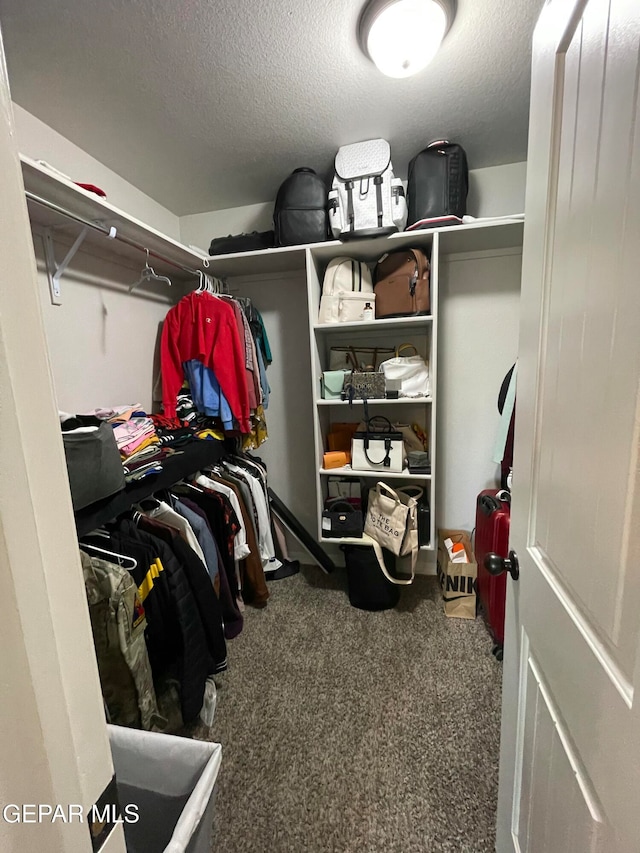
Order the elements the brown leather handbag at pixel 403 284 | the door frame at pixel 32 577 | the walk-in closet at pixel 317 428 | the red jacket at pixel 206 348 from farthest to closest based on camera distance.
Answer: the red jacket at pixel 206 348, the brown leather handbag at pixel 403 284, the walk-in closet at pixel 317 428, the door frame at pixel 32 577

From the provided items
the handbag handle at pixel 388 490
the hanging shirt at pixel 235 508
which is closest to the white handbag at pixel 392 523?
the handbag handle at pixel 388 490

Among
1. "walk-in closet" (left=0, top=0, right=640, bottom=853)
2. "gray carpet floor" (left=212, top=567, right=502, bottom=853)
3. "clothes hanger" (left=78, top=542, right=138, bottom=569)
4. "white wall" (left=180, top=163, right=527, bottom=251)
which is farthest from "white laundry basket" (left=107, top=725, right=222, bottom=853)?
"white wall" (left=180, top=163, right=527, bottom=251)

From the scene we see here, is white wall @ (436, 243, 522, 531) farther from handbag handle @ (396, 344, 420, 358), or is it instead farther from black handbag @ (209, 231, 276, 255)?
black handbag @ (209, 231, 276, 255)

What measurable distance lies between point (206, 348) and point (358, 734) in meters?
1.91

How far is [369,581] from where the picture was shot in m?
2.07

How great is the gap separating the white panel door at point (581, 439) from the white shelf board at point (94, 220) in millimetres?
1251

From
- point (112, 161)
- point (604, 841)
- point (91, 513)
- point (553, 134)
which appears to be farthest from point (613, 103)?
point (112, 161)

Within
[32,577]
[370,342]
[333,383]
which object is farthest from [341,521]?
[32,577]

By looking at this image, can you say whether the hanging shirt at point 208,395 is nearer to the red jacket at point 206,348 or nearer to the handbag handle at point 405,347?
the red jacket at point 206,348

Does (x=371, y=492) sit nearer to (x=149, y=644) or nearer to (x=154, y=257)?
(x=149, y=644)

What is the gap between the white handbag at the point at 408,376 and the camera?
6.34ft

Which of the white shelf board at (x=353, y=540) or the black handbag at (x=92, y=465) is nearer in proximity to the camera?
the black handbag at (x=92, y=465)

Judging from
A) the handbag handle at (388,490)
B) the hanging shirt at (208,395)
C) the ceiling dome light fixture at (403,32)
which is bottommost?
the handbag handle at (388,490)

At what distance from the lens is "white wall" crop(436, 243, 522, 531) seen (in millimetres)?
2092
